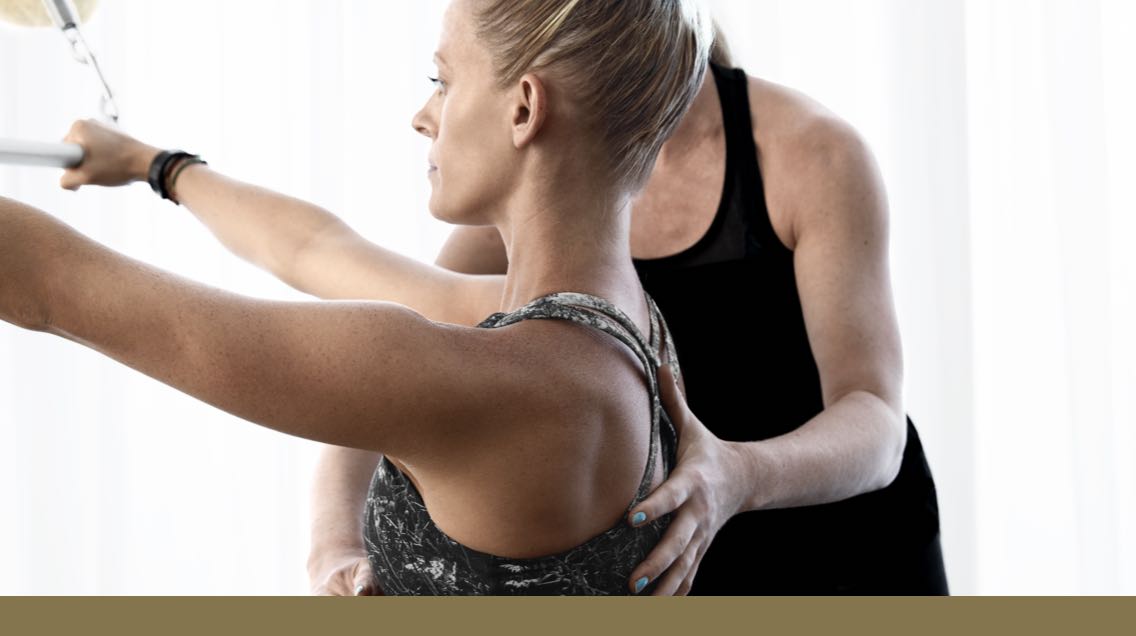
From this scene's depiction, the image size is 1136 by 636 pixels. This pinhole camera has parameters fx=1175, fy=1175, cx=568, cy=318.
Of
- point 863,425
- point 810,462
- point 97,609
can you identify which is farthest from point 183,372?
point 863,425

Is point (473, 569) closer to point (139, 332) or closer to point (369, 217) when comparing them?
point (139, 332)

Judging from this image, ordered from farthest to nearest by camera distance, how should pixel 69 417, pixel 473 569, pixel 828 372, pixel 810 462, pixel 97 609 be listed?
pixel 69 417, pixel 828 372, pixel 810 462, pixel 473 569, pixel 97 609

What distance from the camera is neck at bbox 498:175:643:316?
109 centimetres

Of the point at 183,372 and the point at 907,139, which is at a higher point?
the point at 907,139

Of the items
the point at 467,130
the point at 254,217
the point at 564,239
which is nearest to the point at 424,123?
the point at 467,130

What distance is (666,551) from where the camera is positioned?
1.02 metres

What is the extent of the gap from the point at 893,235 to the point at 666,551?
2.10 meters

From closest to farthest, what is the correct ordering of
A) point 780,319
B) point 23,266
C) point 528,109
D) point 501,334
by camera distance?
point 23,266 < point 501,334 < point 528,109 < point 780,319

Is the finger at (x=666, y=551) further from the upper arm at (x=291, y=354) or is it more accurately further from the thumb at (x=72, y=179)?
the thumb at (x=72, y=179)

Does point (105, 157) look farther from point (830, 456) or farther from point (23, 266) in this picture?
point (830, 456)

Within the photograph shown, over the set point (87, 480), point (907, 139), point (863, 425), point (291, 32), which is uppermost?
point (291, 32)

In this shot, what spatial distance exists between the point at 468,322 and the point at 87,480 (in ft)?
5.06

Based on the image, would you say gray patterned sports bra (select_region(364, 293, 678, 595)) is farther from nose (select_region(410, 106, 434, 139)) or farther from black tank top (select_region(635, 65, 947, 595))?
black tank top (select_region(635, 65, 947, 595))

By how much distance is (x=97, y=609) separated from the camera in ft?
2.56
